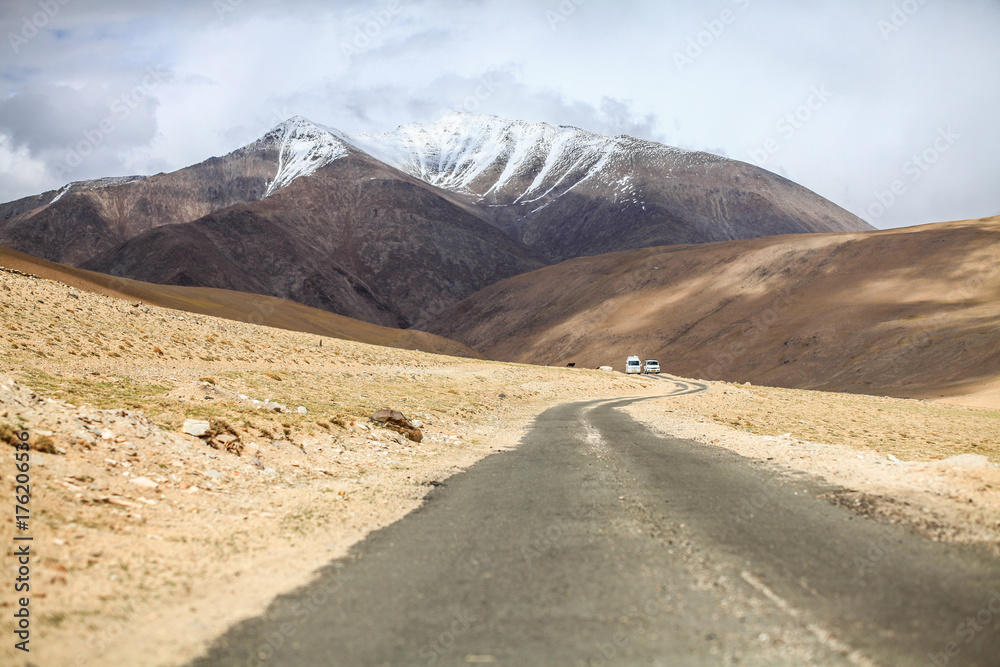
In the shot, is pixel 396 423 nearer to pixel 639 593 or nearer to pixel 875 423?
pixel 639 593

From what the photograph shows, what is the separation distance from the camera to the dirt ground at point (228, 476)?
5270mm

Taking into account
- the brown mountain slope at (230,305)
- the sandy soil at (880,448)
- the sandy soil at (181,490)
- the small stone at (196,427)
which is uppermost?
the brown mountain slope at (230,305)

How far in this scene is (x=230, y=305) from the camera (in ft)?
252

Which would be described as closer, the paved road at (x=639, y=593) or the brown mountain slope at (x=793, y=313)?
the paved road at (x=639, y=593)

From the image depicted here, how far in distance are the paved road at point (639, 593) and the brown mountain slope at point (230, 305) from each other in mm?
48156

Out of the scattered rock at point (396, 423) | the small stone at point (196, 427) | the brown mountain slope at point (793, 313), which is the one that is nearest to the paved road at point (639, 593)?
the small stone at point (196, 427)

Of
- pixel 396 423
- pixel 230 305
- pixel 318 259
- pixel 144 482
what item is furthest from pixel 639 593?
pixel 318 259

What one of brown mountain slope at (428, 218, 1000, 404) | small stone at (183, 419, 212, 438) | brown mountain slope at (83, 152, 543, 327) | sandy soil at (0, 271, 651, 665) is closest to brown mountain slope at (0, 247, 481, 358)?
brown mountain slope at (428, 218, 1000, 404)

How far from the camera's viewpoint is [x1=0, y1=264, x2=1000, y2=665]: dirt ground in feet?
17.3

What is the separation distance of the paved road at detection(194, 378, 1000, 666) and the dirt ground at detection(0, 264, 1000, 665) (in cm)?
60

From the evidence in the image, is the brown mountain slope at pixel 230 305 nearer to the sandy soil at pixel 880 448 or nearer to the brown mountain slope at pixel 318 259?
the sandy soil at pixel 880 448

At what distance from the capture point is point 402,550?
676 cm

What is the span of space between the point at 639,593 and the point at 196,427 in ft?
29.8

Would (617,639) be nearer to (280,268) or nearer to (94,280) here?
(94,280)
